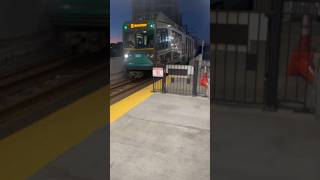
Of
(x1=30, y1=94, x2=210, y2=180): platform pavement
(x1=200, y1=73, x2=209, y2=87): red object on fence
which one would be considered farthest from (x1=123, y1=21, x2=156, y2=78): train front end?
(x1=30, y1=94, x2=210, y2=180): platform pavement

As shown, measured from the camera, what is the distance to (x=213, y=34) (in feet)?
32.5

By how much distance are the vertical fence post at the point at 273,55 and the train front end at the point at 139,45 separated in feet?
26.6

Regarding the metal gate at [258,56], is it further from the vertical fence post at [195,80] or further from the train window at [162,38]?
the train window at [162,38]

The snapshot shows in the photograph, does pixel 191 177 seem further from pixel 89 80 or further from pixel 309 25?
pixel 89 80

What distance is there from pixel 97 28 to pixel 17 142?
30.6 ft

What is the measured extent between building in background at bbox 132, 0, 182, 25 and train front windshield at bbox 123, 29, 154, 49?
43.4 inches

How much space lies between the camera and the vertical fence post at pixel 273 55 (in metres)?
8.98

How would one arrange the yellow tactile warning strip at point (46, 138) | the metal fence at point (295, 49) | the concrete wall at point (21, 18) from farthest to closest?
the concrete wall at point (21, 18)
the metal fence at point (295, 49)
the yellow tactile warning strip at point (46, 138)

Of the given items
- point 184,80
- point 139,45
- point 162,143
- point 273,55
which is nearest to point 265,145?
point 162,143

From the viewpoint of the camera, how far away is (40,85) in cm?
1204

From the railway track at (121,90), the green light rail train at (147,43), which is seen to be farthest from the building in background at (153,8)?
the railway track at (121,90)

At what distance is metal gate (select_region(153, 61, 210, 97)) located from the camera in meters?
12.2

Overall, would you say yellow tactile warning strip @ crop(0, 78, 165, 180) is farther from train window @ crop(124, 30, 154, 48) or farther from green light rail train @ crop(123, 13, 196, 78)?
train window @ crop(124, 30, 154, 48)

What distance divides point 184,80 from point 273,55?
15.5ft
